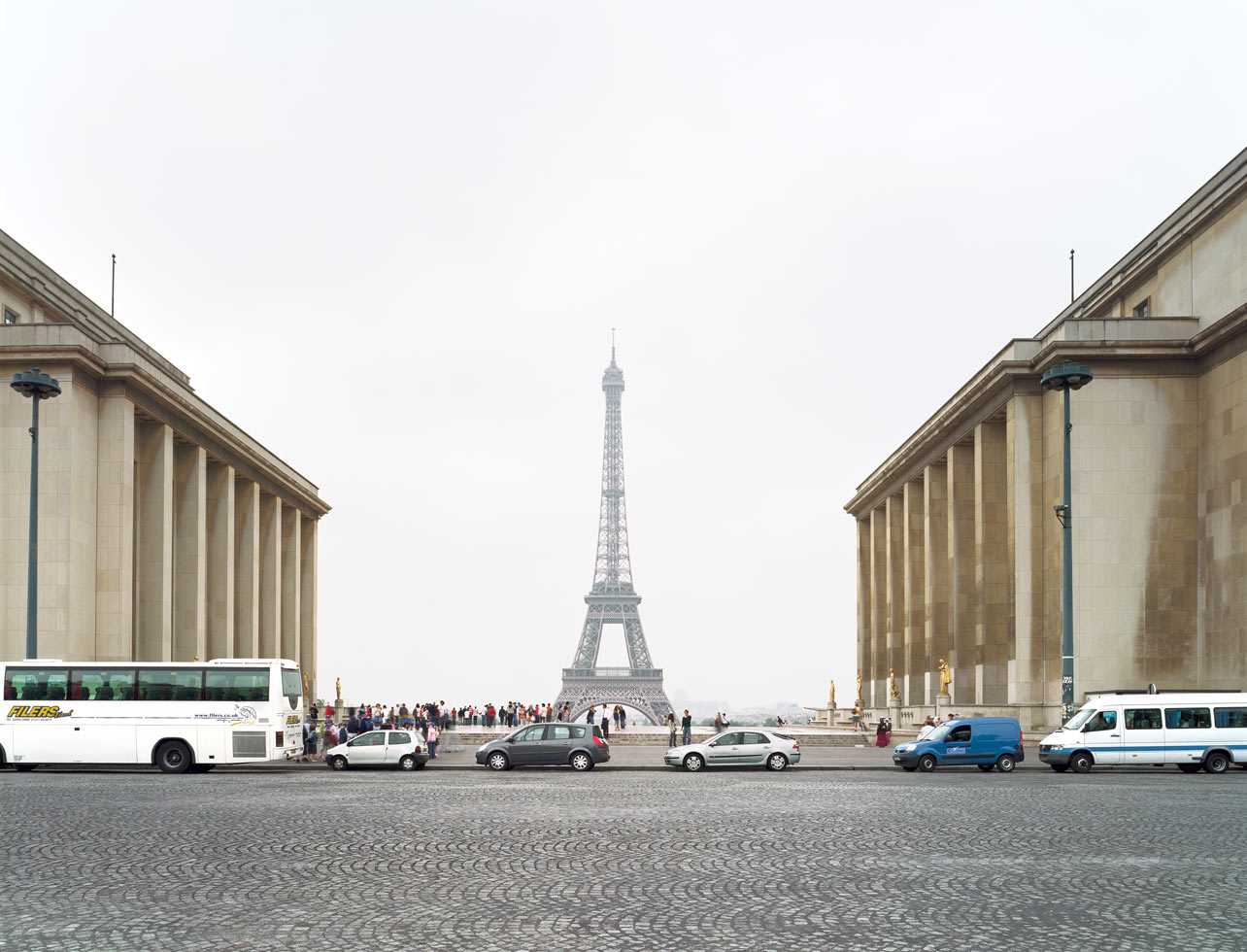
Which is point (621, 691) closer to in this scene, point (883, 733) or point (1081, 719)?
point (883, 733)

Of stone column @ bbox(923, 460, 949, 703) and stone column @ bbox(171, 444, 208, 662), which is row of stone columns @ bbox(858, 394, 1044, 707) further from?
stone column @ bbox(171, 444, 208, 662)

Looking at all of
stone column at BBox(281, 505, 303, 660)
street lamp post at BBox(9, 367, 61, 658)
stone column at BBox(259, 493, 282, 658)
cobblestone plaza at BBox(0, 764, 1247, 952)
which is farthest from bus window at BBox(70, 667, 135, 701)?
stone column at BBox(281, 505, 303, 660)

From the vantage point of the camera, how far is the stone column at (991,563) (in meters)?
55.9

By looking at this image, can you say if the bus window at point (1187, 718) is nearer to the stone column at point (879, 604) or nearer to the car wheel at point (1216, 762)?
the car wheel at point (1216, 762)

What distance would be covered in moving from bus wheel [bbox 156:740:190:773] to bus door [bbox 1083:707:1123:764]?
73.0 ft

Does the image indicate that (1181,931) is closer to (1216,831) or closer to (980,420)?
(1216,831)

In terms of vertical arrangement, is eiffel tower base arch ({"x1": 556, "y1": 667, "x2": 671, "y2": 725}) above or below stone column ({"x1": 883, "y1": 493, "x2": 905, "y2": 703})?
below

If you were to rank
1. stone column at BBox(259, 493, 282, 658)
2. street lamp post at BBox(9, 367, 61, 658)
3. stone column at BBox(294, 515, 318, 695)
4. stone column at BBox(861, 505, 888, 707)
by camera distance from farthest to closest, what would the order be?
stone column at BBox(294, 515, 318, 695)
stone column at BBox(861, 505, 888, 707)
stone column at BBox(259, 493, 282, 658)
street lamp post at BBox(9, 367, 61, 658)

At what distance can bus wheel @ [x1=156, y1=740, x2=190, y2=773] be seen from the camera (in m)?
34.0

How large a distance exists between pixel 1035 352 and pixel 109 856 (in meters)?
43.6

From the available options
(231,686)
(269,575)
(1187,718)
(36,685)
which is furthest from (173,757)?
(269,575)

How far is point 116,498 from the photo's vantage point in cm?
4881

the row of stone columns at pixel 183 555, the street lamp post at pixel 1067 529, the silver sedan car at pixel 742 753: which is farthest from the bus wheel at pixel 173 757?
the street lamp post at pixel 1067 529

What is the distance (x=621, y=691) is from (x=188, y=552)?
77.4 meters
